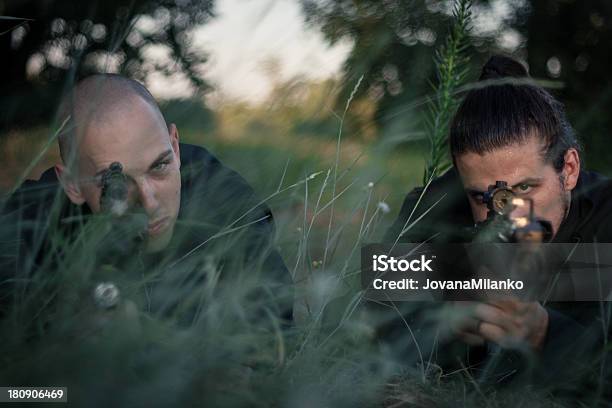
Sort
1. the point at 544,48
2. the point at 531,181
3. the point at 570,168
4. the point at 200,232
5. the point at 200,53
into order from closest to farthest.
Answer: the point at 200,232, the point at 531,181, the point at 570,168, the point at 200,53, the point at 544,48

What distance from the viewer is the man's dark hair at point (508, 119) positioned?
2258mm

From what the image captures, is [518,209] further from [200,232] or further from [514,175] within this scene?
[200,232]

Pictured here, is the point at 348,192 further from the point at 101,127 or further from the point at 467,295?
the point at 101,127

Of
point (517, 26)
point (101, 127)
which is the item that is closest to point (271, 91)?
point (101, 127)

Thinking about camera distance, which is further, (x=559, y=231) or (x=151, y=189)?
(x=559, y=231)

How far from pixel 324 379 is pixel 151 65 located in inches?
52.8

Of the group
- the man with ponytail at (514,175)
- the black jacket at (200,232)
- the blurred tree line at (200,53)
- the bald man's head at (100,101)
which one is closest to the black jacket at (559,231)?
the man with ponytail at (514,175)

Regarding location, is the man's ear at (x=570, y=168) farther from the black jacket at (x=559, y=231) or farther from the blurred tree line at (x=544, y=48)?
the blurred tree line at (x=544, y=48)

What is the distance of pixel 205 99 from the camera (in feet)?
5.70

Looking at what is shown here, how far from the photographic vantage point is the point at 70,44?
7.89 feet

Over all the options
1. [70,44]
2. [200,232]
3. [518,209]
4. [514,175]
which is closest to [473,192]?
[514,175]

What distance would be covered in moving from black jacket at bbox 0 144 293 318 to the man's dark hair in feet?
2.63

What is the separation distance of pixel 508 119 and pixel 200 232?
1145 mm

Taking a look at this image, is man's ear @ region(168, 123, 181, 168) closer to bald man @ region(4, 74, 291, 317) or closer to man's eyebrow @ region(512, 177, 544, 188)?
bald man @ region(4, 74, 291, 317)
